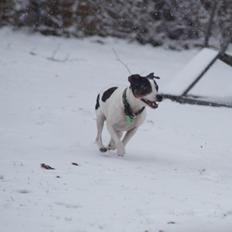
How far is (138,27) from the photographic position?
2008 cm

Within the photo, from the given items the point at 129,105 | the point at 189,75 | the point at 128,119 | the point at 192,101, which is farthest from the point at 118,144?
the point at 189,75

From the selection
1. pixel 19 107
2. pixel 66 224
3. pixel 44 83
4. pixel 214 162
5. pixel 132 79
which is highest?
pixel 66 224

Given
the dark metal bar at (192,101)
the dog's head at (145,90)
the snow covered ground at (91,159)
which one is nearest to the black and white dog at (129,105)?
the dog's head at (145,90)

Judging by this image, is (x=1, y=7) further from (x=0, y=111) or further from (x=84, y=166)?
(x=84, y=166)

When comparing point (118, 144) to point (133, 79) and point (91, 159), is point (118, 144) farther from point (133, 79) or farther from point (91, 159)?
point (133, 79)

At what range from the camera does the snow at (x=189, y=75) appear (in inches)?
517

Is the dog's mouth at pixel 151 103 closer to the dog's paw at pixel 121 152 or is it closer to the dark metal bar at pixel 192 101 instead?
the dog's paw at pixel 121 152

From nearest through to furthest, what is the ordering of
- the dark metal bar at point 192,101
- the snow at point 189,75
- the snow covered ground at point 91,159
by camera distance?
1. the snow covered ground at point 91,159
2. the dark metal bar at point 192,101
3. the snow at point 189,75

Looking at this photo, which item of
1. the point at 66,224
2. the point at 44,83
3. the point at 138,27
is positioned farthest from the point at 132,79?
the point at 138,27

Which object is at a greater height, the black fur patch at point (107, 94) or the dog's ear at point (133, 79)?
the dog's ear at point (133, 79)

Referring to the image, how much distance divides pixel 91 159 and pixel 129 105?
3.22ft

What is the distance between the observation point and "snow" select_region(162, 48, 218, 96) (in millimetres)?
13133

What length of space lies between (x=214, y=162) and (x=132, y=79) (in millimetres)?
1767

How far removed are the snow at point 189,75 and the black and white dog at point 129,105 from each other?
201 inches
